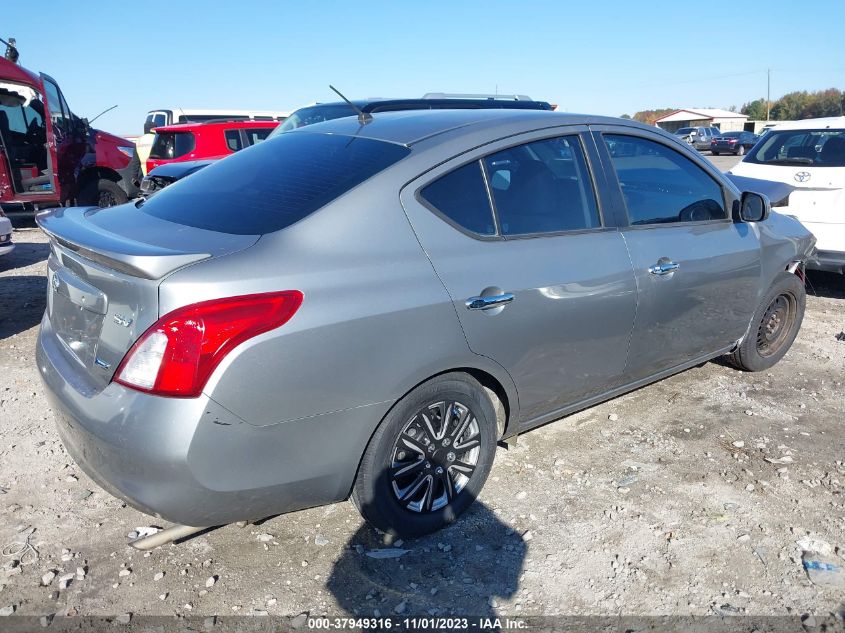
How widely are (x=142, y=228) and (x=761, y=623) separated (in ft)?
9.21

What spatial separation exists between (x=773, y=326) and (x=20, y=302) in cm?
667

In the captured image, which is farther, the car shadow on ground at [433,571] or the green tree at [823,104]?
the green tree at [823,104]

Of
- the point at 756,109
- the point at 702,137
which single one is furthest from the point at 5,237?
the point at 756,109

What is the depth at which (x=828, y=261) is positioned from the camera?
656 cm

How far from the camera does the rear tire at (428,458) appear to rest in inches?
110

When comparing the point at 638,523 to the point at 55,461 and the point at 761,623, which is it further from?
the point at 55,461

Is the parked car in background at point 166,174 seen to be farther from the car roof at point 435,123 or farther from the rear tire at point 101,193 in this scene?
the car roof at point 435,123

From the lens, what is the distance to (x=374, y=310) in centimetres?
260

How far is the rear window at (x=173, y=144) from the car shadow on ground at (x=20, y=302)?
5.46 metres

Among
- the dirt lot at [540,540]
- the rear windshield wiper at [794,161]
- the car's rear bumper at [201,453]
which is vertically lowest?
the dirt lot at [540,540]

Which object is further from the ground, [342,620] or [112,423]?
[112,423]

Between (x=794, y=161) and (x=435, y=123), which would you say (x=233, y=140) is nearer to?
(x=794, y=161)

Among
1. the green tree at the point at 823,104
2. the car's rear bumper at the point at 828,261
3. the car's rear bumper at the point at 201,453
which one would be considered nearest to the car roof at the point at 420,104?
the car's rear bumper at the point at 828,261

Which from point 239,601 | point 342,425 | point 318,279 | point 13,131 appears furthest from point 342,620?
point 13,131
